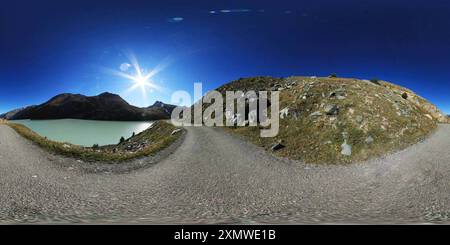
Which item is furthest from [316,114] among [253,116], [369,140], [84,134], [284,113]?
[84,134]

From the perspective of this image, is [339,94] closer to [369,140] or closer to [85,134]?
[369,140]

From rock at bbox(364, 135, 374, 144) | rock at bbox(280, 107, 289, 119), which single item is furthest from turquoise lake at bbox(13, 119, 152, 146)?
rock at bbox(364, 135, 374, 144)

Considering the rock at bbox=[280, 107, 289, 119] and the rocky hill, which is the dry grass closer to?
the rocky hill

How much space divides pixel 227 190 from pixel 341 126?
21045 mm

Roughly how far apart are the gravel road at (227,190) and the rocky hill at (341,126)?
2420mm

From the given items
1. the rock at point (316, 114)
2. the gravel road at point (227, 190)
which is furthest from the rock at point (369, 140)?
the rock at point (316, 114)

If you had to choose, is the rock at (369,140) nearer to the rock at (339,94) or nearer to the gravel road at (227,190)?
the gravel road at (227,190)

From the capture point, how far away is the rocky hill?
1027 inches

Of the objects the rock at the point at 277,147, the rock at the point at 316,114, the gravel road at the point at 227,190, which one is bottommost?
the gravel road at the point at 227,190

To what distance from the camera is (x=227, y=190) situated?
52.2ft

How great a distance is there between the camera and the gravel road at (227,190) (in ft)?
37.2

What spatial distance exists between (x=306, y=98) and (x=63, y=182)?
3641cm

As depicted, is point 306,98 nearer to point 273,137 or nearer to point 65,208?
point 273,137

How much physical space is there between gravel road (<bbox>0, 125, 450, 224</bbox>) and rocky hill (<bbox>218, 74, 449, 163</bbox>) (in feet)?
7.94
